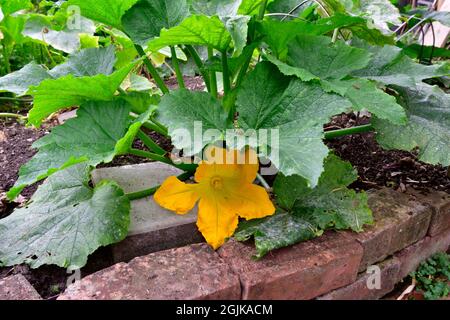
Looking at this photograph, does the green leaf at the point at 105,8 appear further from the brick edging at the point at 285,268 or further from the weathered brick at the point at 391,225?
the weathered brick at the point at 391,225

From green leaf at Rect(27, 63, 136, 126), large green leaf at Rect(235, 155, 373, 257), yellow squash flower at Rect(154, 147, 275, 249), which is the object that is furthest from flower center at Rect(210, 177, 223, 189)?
green leaf at Rect(27, 63, 136, 126)

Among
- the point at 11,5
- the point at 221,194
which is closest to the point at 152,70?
the point at 221,194

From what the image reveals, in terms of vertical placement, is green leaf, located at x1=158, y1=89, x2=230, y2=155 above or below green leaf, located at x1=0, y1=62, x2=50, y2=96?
above

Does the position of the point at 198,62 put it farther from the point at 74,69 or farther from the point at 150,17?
the point at 74,69

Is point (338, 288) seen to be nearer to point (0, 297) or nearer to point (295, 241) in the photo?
point (295, 241)

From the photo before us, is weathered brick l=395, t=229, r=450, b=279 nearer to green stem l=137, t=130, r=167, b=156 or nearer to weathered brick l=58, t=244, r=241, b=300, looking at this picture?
weathered brick l=58, t=244, r=241, b=300

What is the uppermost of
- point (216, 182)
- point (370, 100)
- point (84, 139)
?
point (370, 100)
